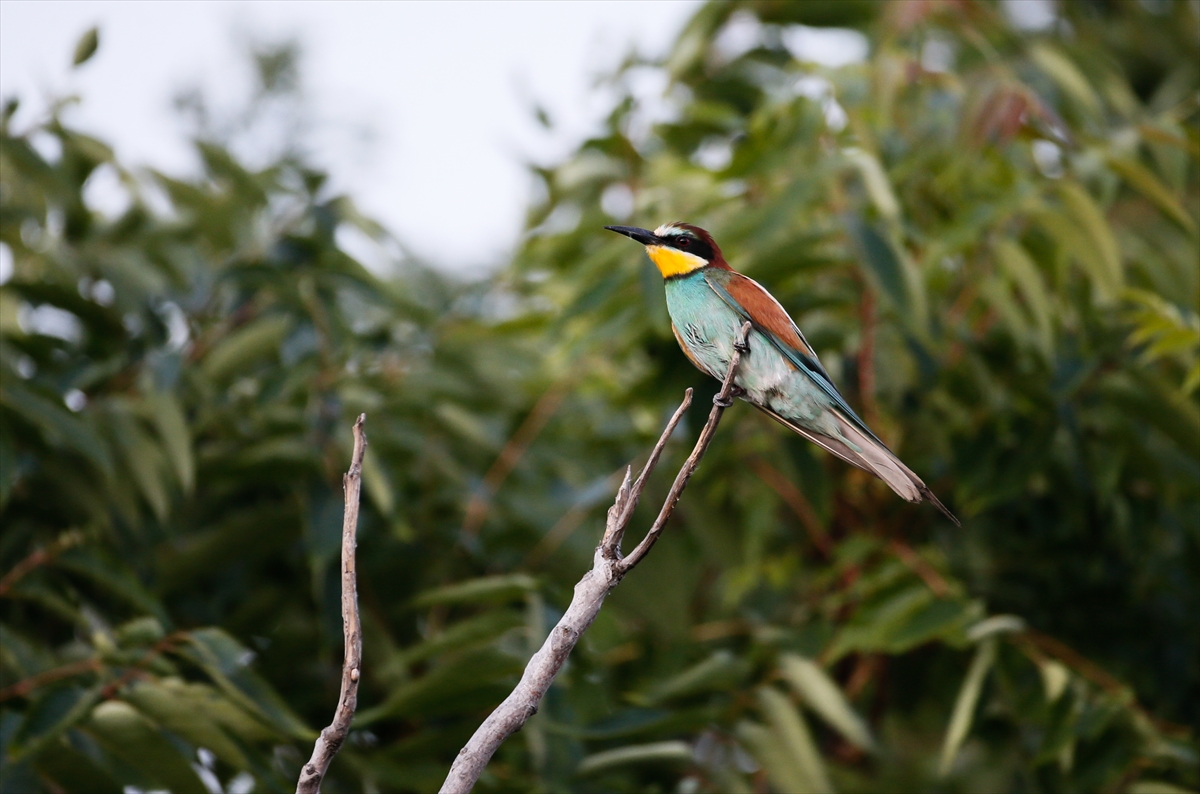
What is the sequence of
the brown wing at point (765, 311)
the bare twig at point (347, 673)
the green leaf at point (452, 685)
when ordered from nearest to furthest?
the bare twig at point (347, 673) → the brown wing at point (765, 311) → the green leaf at point (452, 685)

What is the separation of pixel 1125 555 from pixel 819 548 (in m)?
0.82

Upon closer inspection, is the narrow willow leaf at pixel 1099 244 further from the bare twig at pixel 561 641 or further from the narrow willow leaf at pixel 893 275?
the bare twig at pixel 561 641

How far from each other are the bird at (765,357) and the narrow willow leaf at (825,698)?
916 mm

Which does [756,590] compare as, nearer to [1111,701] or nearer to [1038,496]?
[1038,496]

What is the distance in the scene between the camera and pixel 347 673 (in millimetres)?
1267

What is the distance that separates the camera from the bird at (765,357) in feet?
5.63

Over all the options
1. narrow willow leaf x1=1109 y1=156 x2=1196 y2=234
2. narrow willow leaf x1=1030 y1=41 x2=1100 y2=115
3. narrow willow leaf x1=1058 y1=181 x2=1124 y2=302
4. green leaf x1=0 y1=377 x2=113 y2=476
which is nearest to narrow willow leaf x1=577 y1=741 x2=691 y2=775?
green leaf x1=0 y1=377 x2=113 y2=476

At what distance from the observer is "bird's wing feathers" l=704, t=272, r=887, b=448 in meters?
1.81

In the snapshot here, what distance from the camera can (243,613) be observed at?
2887 millimetres

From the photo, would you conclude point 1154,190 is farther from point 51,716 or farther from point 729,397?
point 51,716

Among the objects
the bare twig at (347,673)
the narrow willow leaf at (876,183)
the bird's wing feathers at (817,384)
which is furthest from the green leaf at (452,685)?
the narrow willow leaf at (876,183)

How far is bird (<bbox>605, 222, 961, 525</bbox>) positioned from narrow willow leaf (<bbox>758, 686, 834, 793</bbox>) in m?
0.93

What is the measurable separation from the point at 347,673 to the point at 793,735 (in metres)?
1.46

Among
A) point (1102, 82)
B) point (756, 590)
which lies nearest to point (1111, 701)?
point (756, 590)
